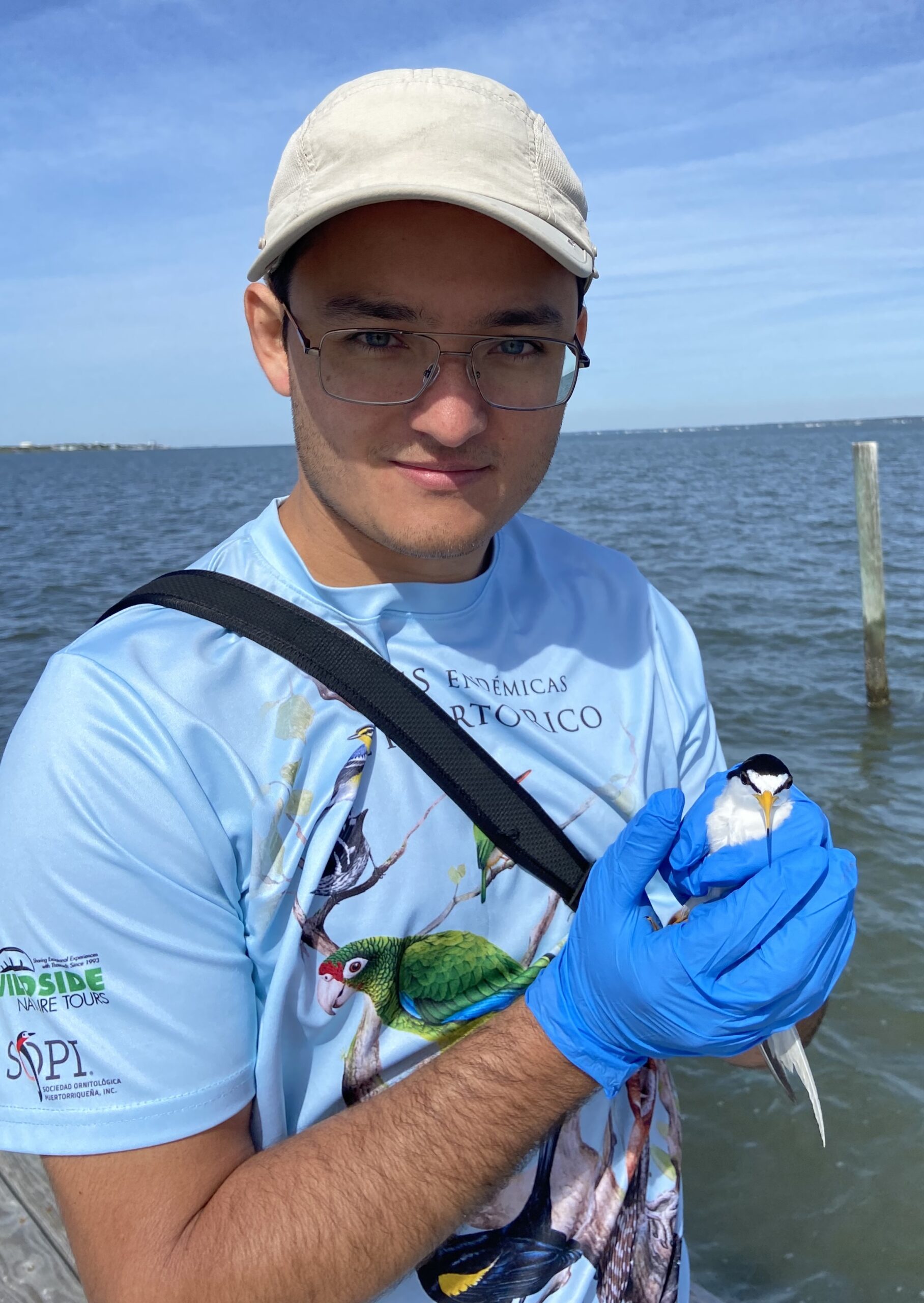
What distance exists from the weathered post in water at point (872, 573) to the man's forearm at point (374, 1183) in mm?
11704

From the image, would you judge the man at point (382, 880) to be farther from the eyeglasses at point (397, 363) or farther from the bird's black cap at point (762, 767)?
the bird's black cap at point (762, 767)

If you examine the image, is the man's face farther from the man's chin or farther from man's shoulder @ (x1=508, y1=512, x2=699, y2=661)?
man's shoulder @ (x1=508, y1=512, x2=699, y2=661)

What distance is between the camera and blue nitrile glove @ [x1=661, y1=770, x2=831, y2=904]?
1942 millimetres

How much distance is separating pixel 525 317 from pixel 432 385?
0.24 m

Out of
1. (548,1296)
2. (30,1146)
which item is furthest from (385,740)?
(548,1296)

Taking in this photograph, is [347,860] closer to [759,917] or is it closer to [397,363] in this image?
[759,917]

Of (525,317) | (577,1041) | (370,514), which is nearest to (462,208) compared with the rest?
(525,317)

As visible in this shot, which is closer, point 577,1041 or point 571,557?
point 577,1041

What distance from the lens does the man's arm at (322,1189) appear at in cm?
147

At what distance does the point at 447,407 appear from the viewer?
192cm

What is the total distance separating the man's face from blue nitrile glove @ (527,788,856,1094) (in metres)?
0.74

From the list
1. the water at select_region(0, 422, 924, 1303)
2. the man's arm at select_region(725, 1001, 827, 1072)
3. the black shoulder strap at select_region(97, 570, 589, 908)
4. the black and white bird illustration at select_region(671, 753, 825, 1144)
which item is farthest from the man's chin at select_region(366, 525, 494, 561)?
the water at select_region(0, 422, 924, 1303)

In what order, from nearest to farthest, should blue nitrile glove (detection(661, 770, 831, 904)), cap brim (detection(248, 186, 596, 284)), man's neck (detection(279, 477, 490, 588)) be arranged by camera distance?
cap brim (detection(248, 186, 596, 284))
blue nitrile glove (detection(661, 770, 831, 904))
man's neck (detection(279, 477, 490, 588))

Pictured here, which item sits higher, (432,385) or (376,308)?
(376,308)
